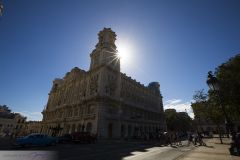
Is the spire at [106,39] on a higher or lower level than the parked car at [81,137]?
higher

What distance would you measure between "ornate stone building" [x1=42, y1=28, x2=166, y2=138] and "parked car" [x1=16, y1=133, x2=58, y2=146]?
16440 millimetres

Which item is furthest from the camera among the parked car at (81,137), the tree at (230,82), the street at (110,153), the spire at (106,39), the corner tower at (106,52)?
the spire at (106,39)

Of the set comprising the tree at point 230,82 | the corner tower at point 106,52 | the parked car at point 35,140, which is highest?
the corner tower at point 106,52

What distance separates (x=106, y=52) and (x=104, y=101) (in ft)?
49.2

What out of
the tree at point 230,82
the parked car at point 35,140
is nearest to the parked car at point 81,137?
A: the parked car at point 35,140

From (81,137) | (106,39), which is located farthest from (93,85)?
(81,137)

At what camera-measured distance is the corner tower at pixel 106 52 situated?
47.4m

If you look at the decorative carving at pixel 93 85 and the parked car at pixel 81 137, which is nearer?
the parked car at pixel 81 137

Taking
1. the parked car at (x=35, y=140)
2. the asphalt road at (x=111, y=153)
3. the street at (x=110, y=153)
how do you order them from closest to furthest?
the asphalt road at (x=111, y=153)
the street at (x=110, y=153)
the parked car at (x=35, y=140)

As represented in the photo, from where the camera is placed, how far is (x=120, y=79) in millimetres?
49469

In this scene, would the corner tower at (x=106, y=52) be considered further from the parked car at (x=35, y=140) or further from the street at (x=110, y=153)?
the street at (x=110, y=153)

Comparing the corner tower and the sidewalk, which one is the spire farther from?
the sidewalk

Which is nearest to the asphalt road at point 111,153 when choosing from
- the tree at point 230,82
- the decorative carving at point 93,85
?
the tree at point 230,82

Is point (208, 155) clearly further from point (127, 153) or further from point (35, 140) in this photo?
point (35, 140)
